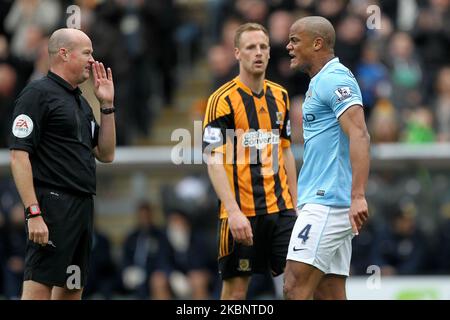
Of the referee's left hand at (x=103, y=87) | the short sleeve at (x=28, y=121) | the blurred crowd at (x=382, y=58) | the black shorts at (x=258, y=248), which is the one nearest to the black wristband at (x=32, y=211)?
the short sleeve at (x=28, y=121)

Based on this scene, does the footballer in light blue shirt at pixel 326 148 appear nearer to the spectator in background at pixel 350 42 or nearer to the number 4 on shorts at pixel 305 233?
the number 4 on shorts at pixel 305 233

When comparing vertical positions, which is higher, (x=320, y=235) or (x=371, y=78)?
(x=371, y=78)

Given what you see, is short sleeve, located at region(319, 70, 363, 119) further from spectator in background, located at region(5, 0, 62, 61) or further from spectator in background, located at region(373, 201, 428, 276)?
spectator in background, located at region(5, 0, 62, 61)

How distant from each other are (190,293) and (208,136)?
5.32 meters

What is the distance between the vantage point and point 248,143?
29.9 feet

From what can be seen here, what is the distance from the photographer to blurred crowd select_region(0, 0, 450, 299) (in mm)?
13914

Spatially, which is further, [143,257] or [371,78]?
[371,78]

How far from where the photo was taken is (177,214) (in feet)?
47.9

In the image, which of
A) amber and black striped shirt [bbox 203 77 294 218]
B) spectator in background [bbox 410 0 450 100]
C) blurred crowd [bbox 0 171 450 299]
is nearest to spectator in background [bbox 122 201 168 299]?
blurred crowd [bbox 0 171 450 299]

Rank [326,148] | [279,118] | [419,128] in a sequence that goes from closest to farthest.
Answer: [326,148], [279,118], [419,128]

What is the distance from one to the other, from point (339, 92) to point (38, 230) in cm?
242

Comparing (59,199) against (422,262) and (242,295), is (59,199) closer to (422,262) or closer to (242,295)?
(242,295)

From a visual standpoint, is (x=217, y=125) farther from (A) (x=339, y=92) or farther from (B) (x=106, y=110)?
(A) (x=339, y=92)

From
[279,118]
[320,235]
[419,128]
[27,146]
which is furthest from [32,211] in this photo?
[419,128]
